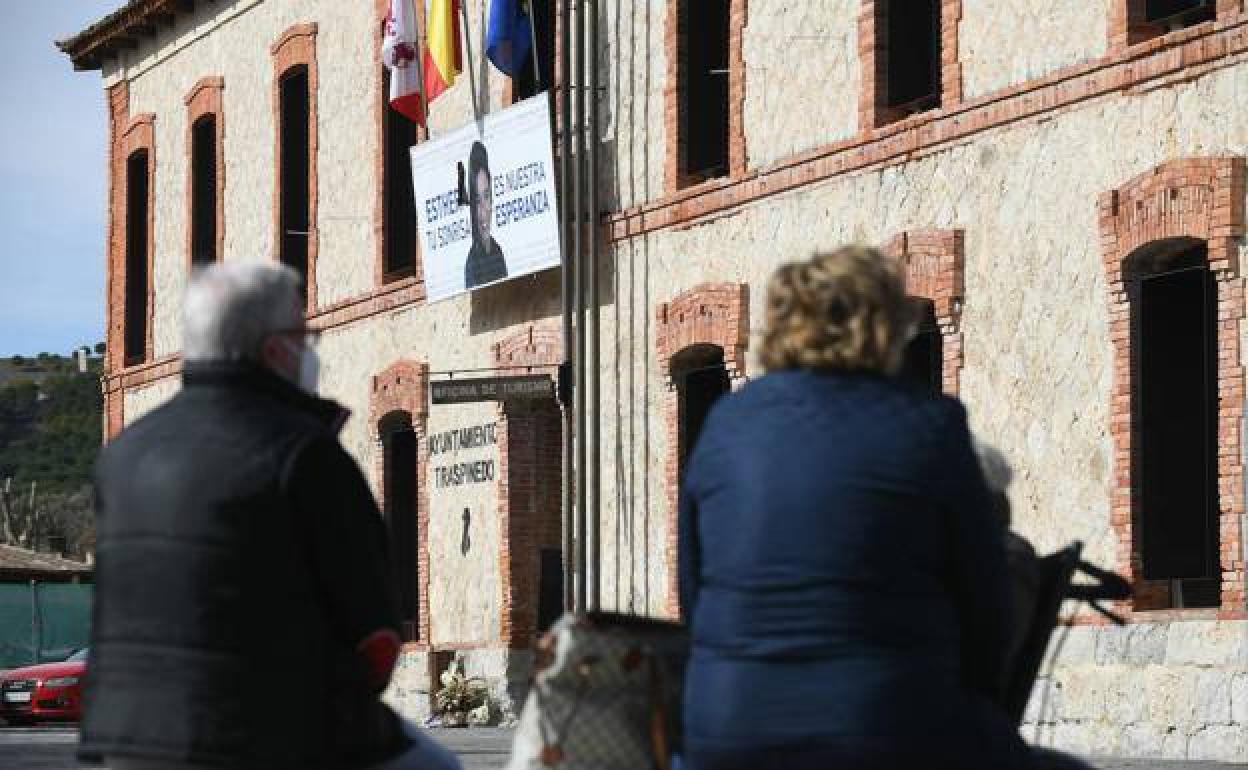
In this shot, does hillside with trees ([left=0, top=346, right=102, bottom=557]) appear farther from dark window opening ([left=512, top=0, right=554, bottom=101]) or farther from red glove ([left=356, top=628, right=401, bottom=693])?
red glove ([left=356, top=628, right=401, bottom=693])

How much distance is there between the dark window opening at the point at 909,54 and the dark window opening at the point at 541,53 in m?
5.92

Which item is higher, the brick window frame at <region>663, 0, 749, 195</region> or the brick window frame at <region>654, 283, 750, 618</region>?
the brick window frame at <region>663, 0, 749, 195</region>

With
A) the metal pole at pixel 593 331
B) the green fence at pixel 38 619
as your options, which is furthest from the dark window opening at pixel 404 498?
the green fence at pixel 38 619

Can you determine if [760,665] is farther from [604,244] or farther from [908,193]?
[604,244]

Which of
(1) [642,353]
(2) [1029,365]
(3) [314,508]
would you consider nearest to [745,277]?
(1) [642,353]

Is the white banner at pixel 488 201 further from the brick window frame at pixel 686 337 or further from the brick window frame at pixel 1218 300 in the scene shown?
the brick window frame at pixel 1218 300

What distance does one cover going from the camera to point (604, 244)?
80.3 ft

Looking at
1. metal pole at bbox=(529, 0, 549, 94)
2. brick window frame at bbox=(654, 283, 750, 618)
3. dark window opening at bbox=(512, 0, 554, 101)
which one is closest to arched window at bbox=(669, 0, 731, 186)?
brick window frame at bbox=(654, 283, 750, 618)

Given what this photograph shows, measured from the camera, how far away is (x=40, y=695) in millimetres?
30625

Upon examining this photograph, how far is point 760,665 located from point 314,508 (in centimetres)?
91

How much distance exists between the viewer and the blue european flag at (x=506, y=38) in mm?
25500

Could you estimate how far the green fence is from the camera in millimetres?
41562

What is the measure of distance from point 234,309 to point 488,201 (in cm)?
2086

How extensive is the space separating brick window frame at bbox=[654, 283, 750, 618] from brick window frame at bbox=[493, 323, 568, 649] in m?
2.84
